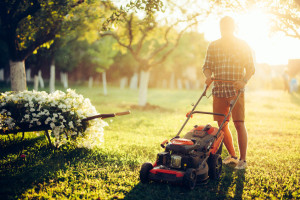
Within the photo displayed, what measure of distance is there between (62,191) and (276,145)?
18.3 feet

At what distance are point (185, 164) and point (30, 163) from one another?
2.74 m

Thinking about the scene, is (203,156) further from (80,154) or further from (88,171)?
(80,154)

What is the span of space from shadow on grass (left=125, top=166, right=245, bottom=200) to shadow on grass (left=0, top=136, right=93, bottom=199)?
4.61 feet

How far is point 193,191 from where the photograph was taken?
4.13m

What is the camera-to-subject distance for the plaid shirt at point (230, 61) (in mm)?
5016

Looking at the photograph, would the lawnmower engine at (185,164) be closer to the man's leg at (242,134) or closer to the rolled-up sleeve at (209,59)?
the man's leg at (242,134)

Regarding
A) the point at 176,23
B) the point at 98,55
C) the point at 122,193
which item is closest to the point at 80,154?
the point at 122,193

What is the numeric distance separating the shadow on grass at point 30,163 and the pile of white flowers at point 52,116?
29 centimetres

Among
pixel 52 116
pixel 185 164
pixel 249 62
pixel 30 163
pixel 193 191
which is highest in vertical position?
pixel 249 62

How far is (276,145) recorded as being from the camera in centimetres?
749

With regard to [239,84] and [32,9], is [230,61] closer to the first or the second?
[239,84]

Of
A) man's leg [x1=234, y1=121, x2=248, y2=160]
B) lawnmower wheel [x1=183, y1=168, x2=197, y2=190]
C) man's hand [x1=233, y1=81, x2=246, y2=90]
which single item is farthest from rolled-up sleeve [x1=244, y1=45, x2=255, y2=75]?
lawnmower wheel [x1=183, y1=168, x2=197, y2=190]

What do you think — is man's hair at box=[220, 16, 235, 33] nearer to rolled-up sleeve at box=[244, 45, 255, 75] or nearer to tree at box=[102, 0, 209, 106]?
rolled-up sleeve at box=[244, 45, 255, 75]

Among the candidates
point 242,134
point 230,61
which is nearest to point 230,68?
point 230,61
